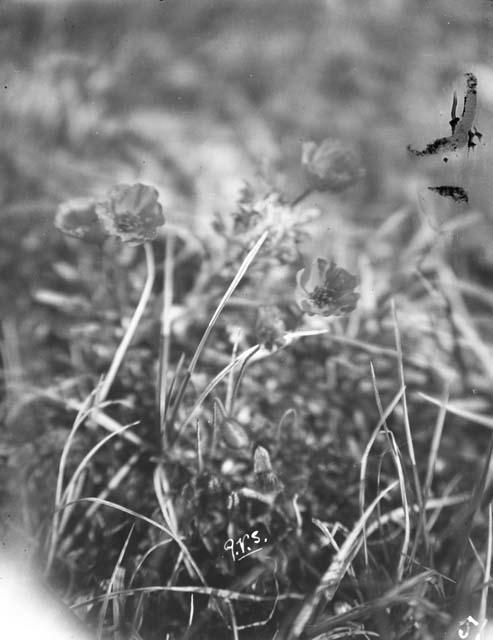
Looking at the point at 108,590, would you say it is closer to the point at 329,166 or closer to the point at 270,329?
the point at 270,329

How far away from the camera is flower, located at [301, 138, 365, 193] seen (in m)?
0.80

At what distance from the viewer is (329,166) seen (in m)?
0.81

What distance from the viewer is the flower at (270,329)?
2.48ft

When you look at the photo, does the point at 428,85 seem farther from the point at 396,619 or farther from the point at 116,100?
the point at 396,619

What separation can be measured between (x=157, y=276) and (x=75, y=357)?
16cm

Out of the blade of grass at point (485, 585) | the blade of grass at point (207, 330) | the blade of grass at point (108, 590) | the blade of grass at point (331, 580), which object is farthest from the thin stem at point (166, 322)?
the blade of grass at point (485, 585)

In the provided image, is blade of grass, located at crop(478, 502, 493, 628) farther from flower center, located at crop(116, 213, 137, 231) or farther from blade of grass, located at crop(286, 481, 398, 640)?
flower center, located at crop(116, 213, 137, 231)

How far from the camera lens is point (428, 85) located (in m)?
0.94

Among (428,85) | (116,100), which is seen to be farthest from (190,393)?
(428,85)

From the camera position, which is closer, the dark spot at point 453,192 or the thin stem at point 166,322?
the thin stem at point 166,322

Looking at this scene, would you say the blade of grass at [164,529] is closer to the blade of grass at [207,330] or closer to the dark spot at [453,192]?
the blade of grass at [207,330]

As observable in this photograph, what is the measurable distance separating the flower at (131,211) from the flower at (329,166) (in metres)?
0.19

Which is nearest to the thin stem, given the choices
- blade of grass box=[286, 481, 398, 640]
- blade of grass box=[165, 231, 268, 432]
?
blade of grass box=[165, 231, 268, 432]

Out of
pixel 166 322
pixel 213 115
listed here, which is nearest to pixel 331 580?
pixel 166 322
